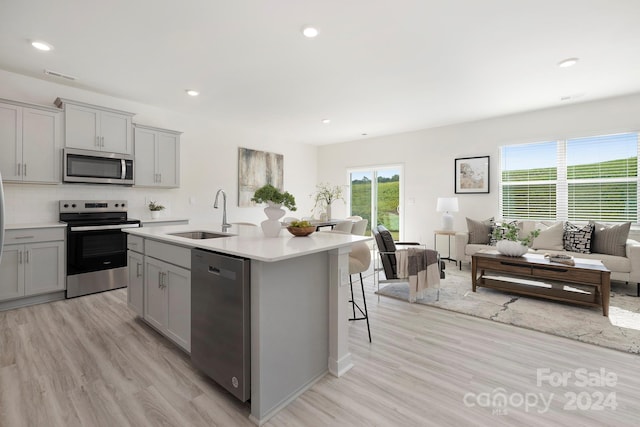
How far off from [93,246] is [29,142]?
137 cm

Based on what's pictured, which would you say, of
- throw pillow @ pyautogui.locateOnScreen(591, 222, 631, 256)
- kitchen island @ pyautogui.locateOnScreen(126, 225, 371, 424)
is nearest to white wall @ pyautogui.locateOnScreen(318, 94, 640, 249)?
throw pillow @ pyautogui.locateOnScreen(591, 222, 631, 256)

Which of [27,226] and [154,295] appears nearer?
[154,295]

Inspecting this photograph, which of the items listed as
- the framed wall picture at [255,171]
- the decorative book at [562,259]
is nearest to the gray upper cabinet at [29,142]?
the framed wall picture at [255,171]

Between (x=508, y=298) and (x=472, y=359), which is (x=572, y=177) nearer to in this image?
(x=508, y=298)

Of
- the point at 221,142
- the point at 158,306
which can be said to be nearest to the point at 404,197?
the point at 221,142

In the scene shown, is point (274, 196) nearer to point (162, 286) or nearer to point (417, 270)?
point (162, 286)

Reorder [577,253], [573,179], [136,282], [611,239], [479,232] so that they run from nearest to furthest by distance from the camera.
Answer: [136,282] → [611,239] → [577,253] → [573,179] → [479,232]

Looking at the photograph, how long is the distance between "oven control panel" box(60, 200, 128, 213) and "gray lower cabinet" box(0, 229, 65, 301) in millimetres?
504

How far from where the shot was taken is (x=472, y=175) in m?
5.65

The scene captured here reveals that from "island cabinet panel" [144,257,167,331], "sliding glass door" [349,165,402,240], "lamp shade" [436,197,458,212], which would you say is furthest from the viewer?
"sliding glass door" [349,165,402,240]

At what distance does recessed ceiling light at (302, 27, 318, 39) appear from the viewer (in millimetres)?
2643

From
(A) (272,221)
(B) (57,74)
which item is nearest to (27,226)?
(B) (57,74)

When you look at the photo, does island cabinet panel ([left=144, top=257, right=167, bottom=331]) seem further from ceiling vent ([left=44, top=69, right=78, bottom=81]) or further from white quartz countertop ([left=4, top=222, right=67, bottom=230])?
ceiling vent ([left=44, top=69, right=78, bottom=81])

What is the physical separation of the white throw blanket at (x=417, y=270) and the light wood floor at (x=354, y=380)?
0.57 meters
